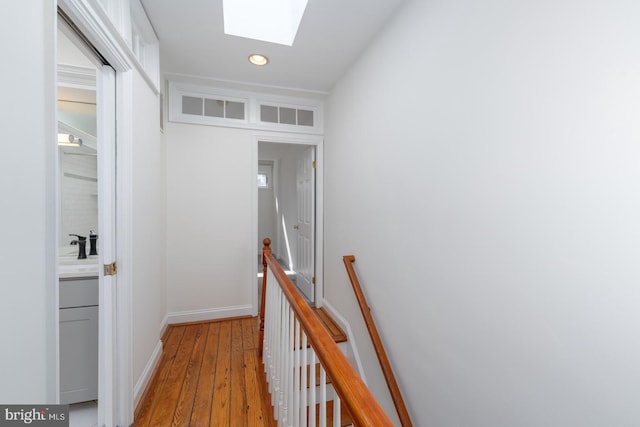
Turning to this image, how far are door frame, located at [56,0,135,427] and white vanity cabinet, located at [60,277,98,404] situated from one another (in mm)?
255

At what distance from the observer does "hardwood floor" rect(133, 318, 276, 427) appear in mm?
1569

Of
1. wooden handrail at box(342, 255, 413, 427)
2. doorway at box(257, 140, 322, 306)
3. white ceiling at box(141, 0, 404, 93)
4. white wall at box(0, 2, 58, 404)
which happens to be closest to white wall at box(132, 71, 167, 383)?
white ceiling at box(141, 0, 404, 93)

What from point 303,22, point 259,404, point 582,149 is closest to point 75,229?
point 259,404

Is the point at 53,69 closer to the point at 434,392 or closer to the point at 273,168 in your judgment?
the point at 434,392

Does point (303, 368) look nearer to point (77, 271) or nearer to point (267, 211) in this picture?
point (77, 271)

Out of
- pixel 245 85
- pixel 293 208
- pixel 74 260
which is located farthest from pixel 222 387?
pixel 293 208

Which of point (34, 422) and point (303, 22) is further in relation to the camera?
point (303, 22)

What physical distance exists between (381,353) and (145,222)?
1916 millimetres

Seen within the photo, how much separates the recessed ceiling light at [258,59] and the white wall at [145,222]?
0.87 metres

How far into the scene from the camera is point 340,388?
656mm

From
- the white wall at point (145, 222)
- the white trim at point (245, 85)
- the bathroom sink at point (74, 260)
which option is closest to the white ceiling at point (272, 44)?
the white trim at point (245, 85)

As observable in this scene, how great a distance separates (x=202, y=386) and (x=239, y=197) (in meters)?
1.78

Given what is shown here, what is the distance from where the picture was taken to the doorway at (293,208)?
324 centimetres

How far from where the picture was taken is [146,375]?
5.80 feet
